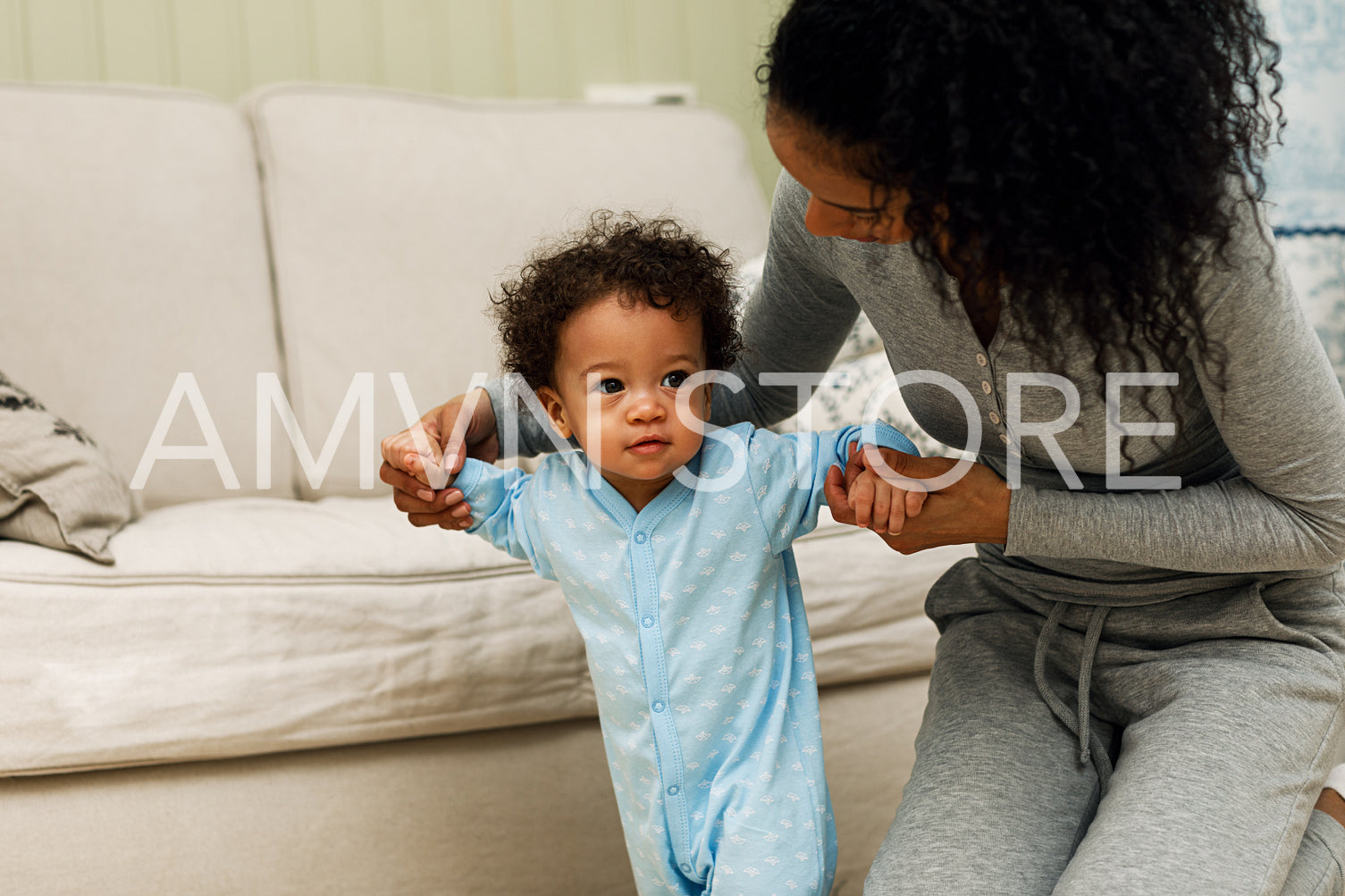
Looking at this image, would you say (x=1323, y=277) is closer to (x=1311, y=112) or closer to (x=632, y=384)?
(x=1311, y=112)

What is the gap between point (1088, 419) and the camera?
86cm

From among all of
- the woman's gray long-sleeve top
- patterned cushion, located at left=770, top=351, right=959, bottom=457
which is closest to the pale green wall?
patterned cushion, located at left=770, top=351, right=959, bottom=457

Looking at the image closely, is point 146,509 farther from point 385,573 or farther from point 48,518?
point 385,573

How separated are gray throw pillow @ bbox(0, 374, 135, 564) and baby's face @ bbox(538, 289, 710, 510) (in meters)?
0.56

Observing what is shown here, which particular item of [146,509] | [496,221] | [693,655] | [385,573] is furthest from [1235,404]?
[146,509]

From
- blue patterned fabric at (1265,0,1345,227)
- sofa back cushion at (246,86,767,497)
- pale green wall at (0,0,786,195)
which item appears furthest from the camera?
blue patterned fabric at (1265,0,1345,227)

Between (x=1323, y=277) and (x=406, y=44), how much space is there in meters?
1.74

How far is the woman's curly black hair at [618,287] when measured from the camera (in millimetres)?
896

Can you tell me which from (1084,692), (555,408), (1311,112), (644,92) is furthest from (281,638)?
(1311,112)

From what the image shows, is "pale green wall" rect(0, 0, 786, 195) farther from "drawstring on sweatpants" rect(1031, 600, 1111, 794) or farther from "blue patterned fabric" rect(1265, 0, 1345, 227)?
"drawstring on sweatpants" rect(1031, 600, 1111, 794)

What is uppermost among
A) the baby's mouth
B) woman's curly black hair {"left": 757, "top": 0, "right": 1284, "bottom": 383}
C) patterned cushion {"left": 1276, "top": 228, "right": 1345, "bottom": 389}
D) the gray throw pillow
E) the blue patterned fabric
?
the blue patterned fabric

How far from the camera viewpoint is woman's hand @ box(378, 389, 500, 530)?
0.93 meters

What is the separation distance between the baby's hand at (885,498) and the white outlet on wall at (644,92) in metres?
1.50

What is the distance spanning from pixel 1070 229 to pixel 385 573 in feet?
2.62
